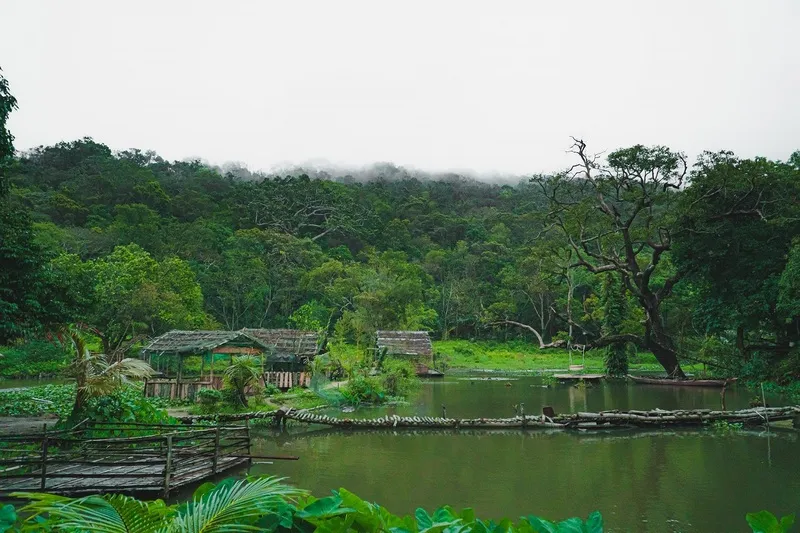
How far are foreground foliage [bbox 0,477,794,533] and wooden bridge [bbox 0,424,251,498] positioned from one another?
7412 millimetres

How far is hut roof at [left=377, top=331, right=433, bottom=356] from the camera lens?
94.1 ft

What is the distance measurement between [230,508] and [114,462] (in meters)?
8.33

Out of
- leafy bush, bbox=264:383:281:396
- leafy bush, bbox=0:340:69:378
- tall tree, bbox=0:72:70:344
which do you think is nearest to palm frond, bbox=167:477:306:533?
tall tree, bbox=0:72:70:344

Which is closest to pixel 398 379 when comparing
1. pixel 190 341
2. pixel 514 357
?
pixel 190 341

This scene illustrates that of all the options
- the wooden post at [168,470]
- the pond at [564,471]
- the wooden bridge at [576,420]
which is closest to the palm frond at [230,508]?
the pond at [564,471]

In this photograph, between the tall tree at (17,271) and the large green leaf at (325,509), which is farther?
the tall tree at (17,271)

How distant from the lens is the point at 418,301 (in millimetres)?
36938

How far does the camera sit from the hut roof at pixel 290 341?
78.5ft

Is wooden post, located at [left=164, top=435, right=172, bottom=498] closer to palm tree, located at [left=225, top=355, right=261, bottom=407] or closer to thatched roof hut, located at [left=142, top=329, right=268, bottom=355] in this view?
palm tree, located at [left=225, top=355, right=261, bottom=407]

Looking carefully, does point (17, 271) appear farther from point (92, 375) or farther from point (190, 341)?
point (190, 341)

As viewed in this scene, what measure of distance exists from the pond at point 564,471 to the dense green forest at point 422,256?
6.25m

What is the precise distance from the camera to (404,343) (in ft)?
95.5

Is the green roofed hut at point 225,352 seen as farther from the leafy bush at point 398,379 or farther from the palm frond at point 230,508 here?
the palm frond at point 230,508

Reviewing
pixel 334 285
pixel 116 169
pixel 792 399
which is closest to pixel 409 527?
pixel 792 399
